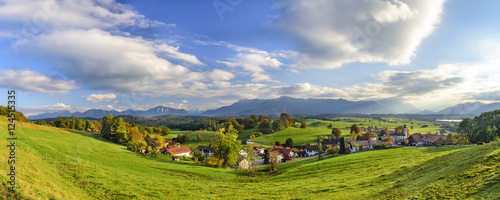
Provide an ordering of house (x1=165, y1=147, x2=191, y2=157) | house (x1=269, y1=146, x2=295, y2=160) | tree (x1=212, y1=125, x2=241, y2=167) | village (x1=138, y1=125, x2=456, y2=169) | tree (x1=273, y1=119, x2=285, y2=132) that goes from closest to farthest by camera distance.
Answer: tree (x1=212, y1=125, x2=241, y2=167) → village (x1=138, y1=125, x2=456, y2=169) → house (x1=165, y1=147, x2=191, y2=157) → house (x1=269, y1=146, x2=295, y2=160) → tree (x1=273, y1=119, x2=285, y2=132)

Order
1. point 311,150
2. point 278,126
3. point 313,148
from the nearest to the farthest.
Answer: point 311,150 → point 313,148 → point 278,126

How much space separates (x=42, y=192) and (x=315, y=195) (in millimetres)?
27180

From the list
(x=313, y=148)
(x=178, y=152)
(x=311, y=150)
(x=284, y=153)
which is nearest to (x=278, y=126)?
(x=313, y=148)

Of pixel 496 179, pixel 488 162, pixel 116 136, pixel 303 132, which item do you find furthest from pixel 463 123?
pixel 116 136

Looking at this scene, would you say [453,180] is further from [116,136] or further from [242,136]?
[242,136]

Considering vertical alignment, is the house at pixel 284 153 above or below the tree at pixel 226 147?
below

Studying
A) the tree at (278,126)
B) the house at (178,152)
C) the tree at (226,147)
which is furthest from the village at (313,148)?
the tree at (278,126)

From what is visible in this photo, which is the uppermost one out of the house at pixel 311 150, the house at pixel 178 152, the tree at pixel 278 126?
the tree at pixel 278 126

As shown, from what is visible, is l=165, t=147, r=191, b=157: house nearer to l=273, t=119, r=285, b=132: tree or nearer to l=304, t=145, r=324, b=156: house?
l=304, t=145, r=324, b=156: house

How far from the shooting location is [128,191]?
24.0m

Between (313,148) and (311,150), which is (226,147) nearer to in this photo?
(311,150)

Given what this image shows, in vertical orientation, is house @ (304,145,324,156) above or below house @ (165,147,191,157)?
below

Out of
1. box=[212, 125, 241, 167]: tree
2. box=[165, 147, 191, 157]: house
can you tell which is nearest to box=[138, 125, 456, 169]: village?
box=[165, 147, 191, 157]: house

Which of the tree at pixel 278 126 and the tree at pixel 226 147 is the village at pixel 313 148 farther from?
the tree at pixel 278 126
